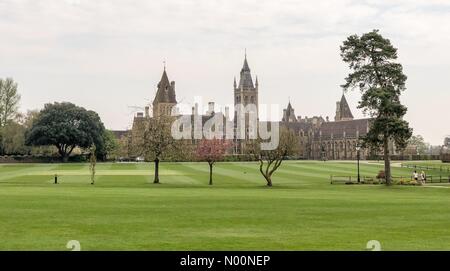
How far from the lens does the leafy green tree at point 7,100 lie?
144750mm

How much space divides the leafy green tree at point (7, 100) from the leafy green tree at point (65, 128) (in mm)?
6629

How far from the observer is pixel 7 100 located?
146 m

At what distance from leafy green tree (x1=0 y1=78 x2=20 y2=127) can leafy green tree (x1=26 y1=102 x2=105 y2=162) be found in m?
6.63

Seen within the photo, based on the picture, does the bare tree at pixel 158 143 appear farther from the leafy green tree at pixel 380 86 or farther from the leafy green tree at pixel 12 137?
the leafy green tree at pixel 12 137

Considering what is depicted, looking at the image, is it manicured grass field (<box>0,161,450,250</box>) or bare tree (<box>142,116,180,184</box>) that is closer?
manicured grass field (<box>0,161,450,250</box>)

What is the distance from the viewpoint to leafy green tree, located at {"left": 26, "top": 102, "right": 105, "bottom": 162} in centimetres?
13950

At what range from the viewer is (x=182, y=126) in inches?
7032

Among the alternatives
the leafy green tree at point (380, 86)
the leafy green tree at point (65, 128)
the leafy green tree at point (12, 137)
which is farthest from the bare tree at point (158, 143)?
the leafy green tree at point (12, 137)

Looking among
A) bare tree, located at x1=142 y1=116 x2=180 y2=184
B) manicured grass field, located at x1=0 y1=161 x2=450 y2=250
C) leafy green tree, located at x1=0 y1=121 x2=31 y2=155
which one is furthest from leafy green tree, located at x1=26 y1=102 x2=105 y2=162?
manicured grass field, located at x1=0 y1=161 x2=450 y2=250

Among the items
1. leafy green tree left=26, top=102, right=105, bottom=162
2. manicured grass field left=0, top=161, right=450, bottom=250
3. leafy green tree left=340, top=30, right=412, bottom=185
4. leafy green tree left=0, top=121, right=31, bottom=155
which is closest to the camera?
manicured grass field left=0, top=161, right=450, bottom=250

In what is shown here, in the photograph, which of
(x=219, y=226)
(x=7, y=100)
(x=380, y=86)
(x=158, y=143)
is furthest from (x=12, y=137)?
(x=219, y=226)

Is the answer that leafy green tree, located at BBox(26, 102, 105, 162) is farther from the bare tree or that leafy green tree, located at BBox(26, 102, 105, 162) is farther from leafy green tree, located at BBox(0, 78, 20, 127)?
the bare tree
